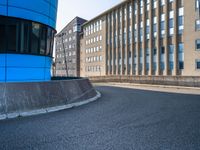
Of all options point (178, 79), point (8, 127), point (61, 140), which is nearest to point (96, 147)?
point (61, 140)

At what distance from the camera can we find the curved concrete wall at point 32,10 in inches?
491

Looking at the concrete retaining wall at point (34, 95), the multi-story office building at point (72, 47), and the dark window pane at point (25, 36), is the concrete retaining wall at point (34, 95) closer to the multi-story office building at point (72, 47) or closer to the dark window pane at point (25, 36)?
the dark window pane at point (25, 36)

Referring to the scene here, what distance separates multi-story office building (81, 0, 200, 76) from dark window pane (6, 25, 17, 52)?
2967cm

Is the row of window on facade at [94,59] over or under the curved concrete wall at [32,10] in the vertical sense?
over

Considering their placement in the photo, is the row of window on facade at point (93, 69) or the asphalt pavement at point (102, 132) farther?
the row of window on facade at point (93, 69)

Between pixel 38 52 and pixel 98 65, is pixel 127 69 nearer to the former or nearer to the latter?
pixel 98 65

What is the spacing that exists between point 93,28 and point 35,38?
58.9m

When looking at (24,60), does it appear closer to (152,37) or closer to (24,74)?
(24,74)

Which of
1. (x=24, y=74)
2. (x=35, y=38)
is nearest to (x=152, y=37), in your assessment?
(x=35, y=38)

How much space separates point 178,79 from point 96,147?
27739 millimetres

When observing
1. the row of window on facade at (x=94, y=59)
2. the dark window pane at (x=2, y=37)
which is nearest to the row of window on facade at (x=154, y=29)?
the row of window on facade at (x=94, y=59)

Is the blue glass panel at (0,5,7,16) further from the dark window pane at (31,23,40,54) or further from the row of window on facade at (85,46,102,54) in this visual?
the row of window on facade at (85,46,102,54)

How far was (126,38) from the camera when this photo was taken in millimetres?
52719

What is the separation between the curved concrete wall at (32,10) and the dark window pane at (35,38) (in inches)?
16.1
